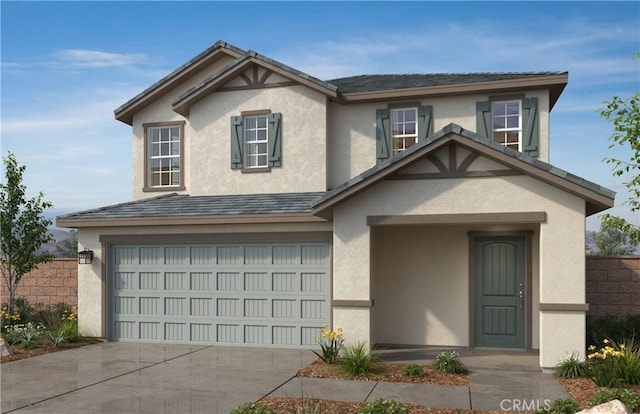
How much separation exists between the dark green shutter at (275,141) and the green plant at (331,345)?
5025 mm

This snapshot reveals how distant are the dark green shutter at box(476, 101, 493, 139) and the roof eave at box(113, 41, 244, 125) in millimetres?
6834

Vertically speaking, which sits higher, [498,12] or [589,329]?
[498,12]

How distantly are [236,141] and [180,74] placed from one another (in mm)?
2936

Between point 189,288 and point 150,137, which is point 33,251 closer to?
point 150,137

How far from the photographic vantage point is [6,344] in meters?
12.5

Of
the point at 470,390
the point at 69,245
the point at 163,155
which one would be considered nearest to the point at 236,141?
the point at 163,155

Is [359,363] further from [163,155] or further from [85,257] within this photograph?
[163,155]

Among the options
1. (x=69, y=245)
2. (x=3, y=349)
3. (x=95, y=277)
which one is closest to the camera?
(x=3, y=349)

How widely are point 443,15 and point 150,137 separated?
8.77 m

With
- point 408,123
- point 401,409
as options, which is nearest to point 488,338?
point 408,123

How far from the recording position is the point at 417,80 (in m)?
15.8

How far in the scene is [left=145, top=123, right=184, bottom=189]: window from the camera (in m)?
16.7

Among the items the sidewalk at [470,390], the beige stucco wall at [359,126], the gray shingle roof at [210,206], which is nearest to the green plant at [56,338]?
the gray shingle roof at [210,206]

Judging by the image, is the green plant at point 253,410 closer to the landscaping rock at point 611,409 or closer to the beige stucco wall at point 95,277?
the landscaping rock at point 611,409
